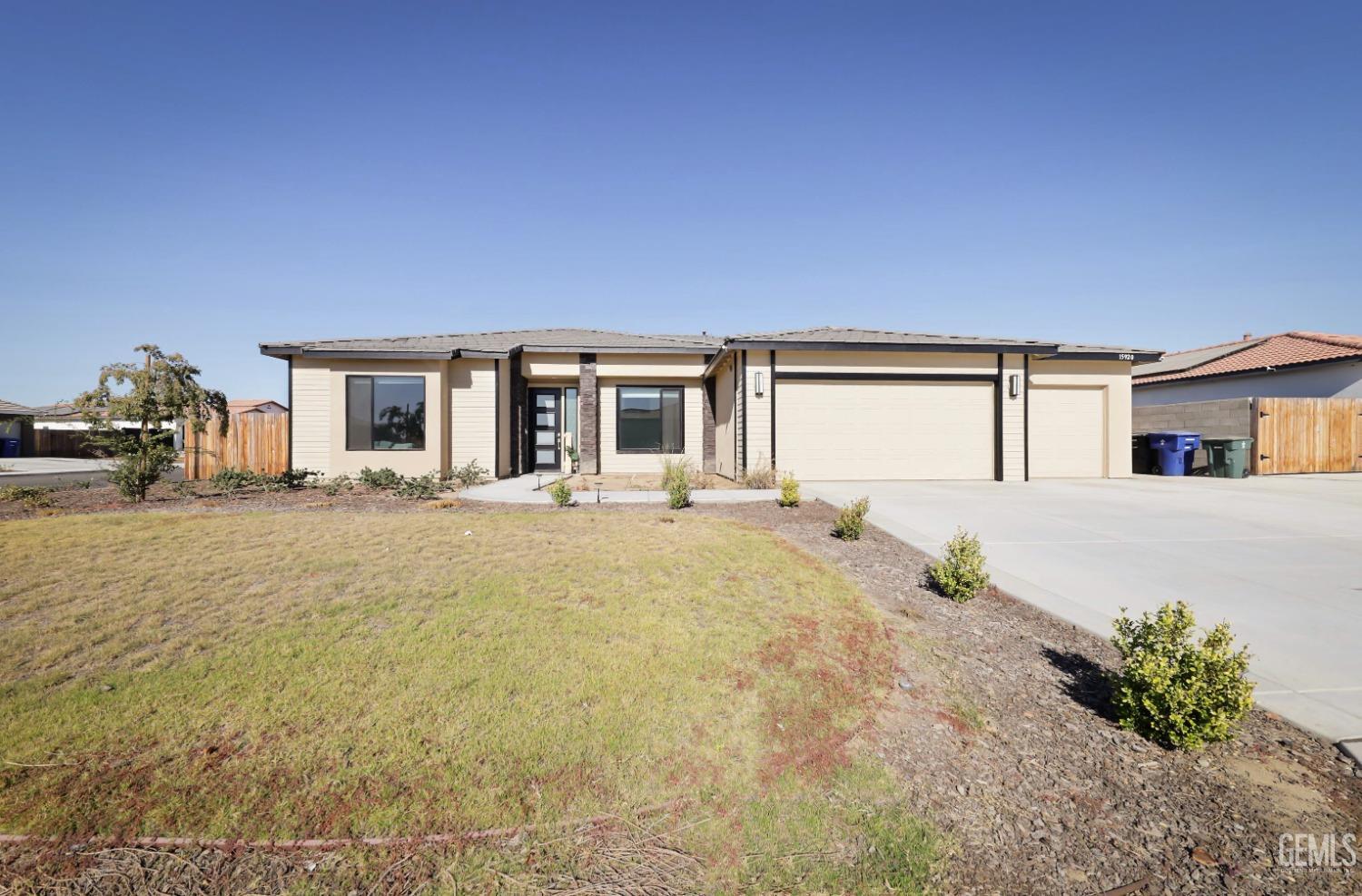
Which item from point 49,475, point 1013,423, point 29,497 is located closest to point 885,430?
point 1013,423

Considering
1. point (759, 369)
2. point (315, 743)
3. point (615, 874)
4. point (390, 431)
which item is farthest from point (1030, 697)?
point (390, 431)

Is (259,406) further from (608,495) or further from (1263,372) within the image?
(1263,372)

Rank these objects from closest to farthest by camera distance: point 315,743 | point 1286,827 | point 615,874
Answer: point 615,874 < point 1286,827 < point 315,743

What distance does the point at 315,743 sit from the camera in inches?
105

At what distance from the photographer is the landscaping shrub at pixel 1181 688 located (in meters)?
2.82

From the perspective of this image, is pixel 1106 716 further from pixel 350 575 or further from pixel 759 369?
pixel 759 369

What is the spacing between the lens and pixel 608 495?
9.99m

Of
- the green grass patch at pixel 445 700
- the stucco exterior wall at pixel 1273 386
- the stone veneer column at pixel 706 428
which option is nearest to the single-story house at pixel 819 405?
the stone veneer column at pixel 706 428

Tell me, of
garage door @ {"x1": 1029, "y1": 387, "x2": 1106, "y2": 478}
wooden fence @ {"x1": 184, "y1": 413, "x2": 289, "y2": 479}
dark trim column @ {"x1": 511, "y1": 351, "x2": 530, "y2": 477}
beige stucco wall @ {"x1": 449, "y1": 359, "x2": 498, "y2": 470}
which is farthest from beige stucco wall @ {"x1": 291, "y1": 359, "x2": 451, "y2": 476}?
garage door @ {"x1": 1029, "y1": 387, "x2": 1106, "y2": 478}

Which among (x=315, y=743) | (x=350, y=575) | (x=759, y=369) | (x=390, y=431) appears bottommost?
(x=315, y=743)

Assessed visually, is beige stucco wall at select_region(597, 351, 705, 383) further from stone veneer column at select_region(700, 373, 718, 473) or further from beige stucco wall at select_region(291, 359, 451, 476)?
beige stucco wall at select_region(291, 359, 451, 476)

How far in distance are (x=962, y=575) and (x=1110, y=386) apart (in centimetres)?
1199

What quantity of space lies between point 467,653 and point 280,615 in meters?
1.57

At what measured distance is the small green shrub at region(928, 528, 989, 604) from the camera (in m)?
4.89
